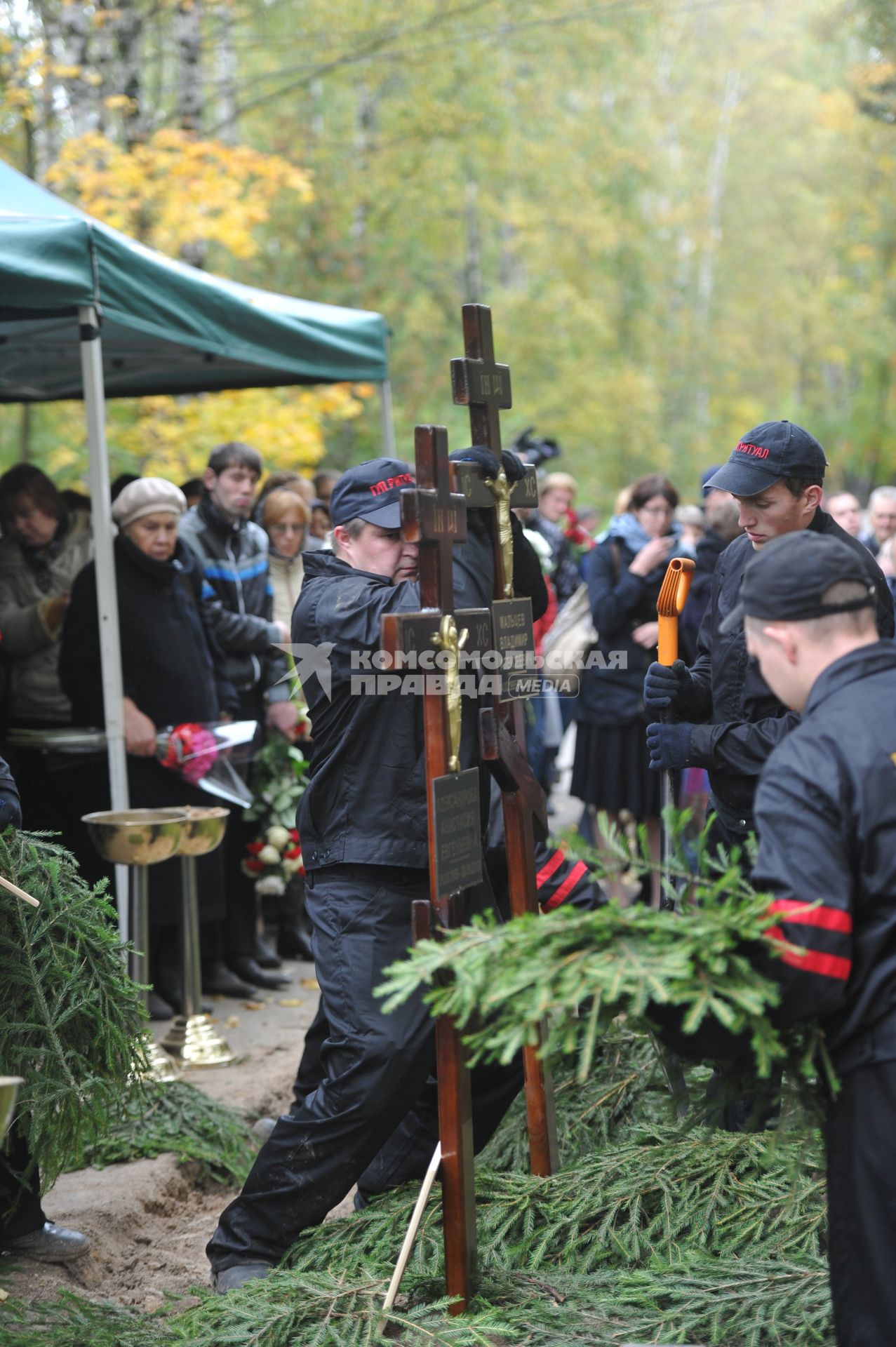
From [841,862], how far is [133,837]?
340 centimetres

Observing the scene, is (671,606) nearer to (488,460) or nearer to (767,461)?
(767,461)

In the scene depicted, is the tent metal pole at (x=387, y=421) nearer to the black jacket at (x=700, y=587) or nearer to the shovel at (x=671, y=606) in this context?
the black jacket at (x=700, y=587)

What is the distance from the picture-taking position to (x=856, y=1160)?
2344 mm

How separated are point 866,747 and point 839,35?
31965 millimetres

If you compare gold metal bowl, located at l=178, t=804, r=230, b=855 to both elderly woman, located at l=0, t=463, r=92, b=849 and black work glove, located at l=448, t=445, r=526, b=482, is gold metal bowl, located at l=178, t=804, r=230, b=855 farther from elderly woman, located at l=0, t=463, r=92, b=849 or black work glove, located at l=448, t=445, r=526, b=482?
black work glove, located at l=448, t=445, r=526, b=482

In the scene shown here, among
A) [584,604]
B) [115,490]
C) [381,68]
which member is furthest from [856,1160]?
[381,68]

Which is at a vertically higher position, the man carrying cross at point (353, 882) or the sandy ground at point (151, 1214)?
the man carrying cross at point (353, 882)

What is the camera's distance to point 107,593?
5434mm

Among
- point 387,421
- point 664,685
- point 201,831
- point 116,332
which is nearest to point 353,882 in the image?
point 664,685

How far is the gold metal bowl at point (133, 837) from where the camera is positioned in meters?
5.09

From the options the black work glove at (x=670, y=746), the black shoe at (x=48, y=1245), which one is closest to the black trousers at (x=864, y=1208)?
the black work glove at (x=670, y=746)

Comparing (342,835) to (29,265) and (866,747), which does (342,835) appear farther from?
(29,265)

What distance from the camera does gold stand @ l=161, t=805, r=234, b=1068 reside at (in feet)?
17.7

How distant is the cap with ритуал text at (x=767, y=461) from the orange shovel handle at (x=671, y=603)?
0.88ft
